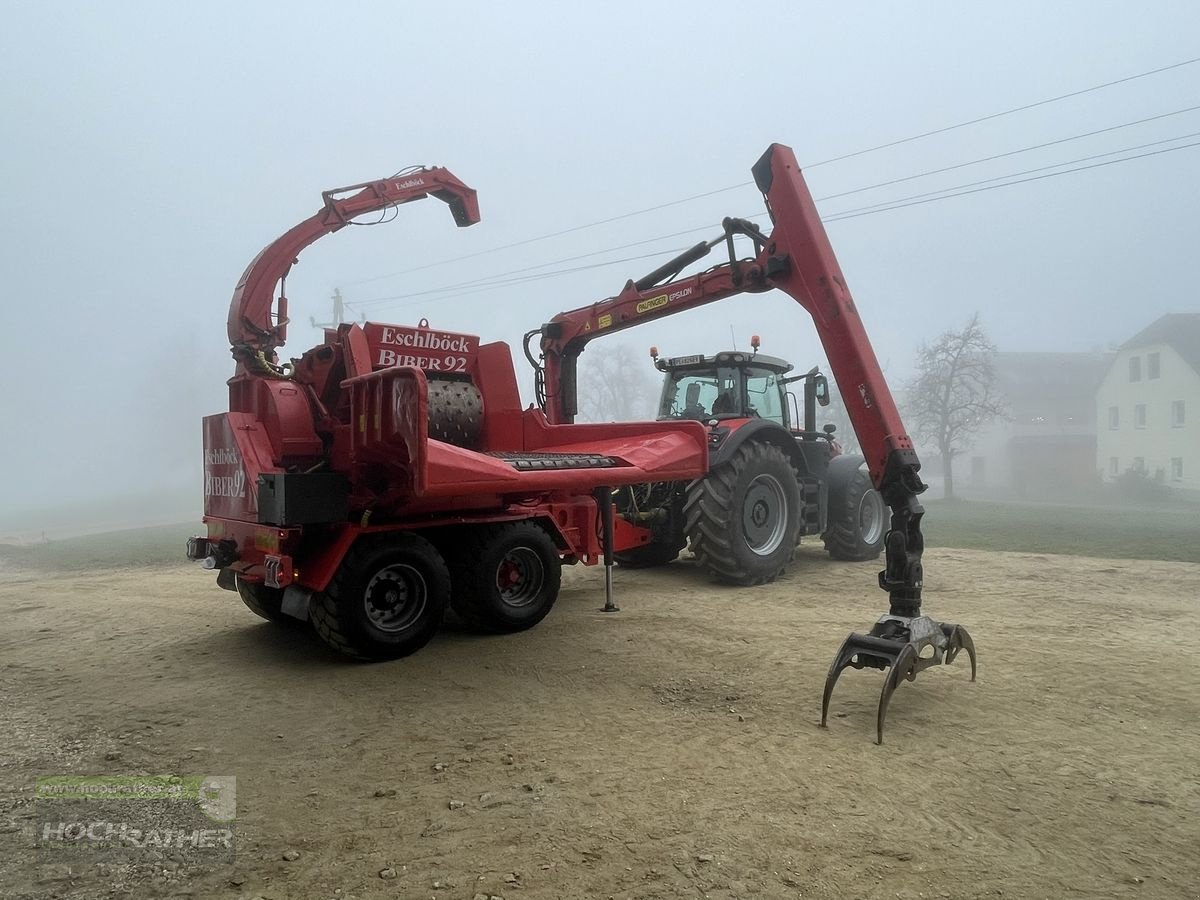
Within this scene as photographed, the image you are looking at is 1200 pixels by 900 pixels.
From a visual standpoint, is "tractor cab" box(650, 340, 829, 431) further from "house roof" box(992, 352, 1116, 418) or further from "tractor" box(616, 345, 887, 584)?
"house roof" box(992, 352, 1116, 418)

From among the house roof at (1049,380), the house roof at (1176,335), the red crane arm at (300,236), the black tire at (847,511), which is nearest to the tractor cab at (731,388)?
the black tire at (847,511)

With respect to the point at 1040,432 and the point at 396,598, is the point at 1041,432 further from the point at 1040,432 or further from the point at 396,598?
the point at 396,598

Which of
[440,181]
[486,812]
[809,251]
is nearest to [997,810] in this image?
[486,812]

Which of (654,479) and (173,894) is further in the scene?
(654,479)

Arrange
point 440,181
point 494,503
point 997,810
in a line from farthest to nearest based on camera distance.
Result: point 440,181, point 494,503, point 997,810

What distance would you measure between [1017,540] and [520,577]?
10.4 metres

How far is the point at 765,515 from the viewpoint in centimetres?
799

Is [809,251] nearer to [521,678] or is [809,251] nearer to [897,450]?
[897,450]

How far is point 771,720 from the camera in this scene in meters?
3.80

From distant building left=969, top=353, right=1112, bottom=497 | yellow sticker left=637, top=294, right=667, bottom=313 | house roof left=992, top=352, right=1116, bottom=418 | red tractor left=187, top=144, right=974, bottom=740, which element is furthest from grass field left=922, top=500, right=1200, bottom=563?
house roof left=992, top=352, right=1116, bottom=418

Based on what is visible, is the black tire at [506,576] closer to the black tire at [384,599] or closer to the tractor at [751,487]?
the black tire at [384,599]

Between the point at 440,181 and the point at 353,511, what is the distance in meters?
4.21

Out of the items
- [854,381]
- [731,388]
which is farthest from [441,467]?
[731,388]

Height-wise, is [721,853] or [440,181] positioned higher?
[440,181]
